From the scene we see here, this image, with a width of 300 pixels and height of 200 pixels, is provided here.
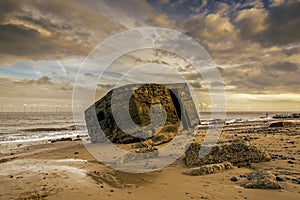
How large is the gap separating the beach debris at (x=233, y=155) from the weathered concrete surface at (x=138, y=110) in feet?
14.9

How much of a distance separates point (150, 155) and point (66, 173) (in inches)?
122

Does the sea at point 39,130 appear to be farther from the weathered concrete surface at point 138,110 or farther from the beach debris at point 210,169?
the beach debris at point 210,169

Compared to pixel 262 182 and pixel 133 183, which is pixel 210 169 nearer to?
pixel 262 182

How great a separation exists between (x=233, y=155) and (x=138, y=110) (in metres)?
5.73

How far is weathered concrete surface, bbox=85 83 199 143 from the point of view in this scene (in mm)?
11234

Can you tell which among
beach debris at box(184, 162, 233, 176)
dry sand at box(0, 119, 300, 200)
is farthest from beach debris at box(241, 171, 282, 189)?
beach debris at box(184, 162, 233, 176)

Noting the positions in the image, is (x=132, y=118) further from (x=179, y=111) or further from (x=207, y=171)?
(x=207, y=171)

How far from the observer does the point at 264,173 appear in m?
5.03

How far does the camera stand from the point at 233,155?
6.73 metres

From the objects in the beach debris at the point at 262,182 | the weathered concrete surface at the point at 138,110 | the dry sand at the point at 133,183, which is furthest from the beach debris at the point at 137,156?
the beach debris at the point at 262,182

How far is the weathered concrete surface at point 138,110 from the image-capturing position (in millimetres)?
11234

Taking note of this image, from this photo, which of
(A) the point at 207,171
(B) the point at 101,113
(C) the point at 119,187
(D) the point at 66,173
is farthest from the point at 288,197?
(B) the point at 101,113

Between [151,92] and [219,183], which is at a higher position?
[151,92]

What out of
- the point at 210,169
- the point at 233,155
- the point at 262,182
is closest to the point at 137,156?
the point at 210,169
